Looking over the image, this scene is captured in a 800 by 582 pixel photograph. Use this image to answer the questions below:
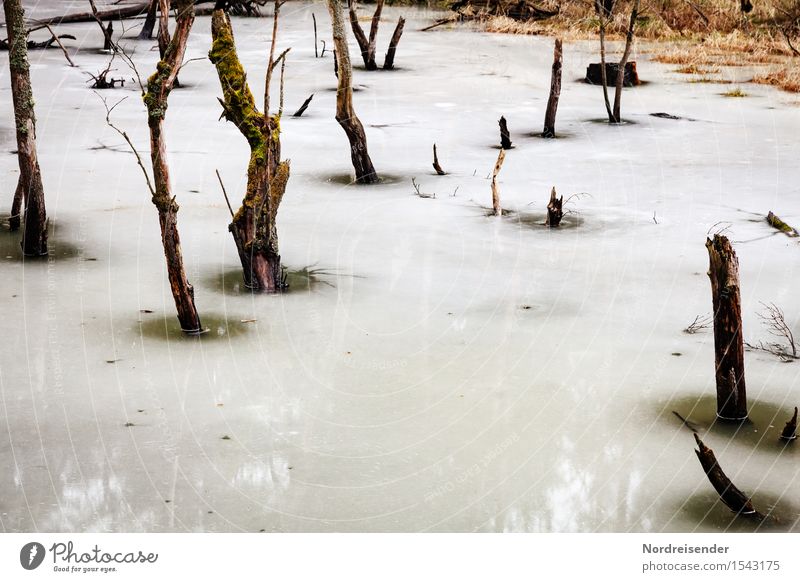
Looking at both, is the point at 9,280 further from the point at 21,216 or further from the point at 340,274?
the point at 340,274

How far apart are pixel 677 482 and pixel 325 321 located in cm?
256

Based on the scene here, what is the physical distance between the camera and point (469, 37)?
20188 millimetres

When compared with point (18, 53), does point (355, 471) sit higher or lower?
lower

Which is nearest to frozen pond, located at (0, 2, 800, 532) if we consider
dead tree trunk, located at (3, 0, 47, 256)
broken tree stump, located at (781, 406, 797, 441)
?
broken tree stump, located at (781, 406, 797, 441)

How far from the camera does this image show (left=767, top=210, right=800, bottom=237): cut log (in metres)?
7.95

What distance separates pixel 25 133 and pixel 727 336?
4672mm

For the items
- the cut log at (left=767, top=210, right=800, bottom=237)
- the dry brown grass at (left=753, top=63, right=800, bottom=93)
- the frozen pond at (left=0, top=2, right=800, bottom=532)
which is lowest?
the frozen pond at (left=0, top=2, right=800, bottom=532)

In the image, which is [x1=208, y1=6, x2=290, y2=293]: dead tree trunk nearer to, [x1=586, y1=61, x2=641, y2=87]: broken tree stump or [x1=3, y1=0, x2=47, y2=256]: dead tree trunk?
[x1=3, y1=0, x2=47, y2=256]: dead tree trunk

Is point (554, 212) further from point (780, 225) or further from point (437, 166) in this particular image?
point (437, 166)

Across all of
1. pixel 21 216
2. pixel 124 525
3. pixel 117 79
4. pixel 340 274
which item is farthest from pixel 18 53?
pixel 117 79
